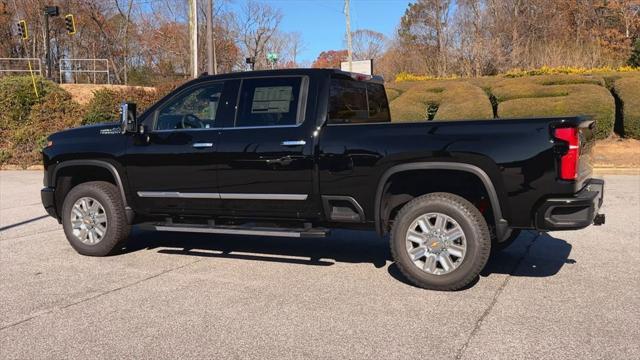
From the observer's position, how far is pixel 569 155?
14.3ft

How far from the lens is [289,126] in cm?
539

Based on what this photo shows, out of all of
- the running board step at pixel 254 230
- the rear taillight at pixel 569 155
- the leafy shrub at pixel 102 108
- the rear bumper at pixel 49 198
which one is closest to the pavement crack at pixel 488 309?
the rear taillight at pixel 569 155

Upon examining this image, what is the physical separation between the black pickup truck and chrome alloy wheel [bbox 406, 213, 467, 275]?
10 millimetres

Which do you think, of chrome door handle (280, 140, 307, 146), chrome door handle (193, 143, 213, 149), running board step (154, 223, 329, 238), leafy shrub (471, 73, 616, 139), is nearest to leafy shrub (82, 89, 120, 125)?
leafy shrub (471, 73, 616, 139)

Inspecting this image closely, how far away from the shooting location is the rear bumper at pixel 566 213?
4.44m

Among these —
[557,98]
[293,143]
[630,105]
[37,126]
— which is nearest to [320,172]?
[293,143]

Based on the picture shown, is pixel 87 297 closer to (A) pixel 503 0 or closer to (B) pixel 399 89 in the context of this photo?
(B) pixel 399 89

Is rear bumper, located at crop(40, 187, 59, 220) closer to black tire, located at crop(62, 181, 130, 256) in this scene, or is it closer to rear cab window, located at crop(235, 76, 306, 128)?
black tire, located at crop(62, 181, 130, 256)

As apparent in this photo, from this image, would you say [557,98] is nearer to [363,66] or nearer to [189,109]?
[363,66]

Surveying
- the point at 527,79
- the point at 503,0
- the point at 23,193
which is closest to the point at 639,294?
the point at 23,193

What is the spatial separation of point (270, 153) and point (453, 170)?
1738 millimetres

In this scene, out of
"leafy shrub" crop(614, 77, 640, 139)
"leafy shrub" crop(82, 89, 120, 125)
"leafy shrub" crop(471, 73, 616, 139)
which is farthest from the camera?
"leafy shrub" crop(82, 89, 120, 125)

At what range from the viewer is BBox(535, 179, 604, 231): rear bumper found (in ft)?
14.6

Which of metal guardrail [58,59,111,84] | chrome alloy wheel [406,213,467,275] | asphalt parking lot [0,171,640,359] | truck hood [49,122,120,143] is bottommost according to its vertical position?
asphalt parking lot [0,171,640,359]
